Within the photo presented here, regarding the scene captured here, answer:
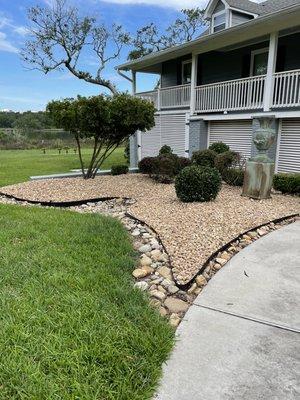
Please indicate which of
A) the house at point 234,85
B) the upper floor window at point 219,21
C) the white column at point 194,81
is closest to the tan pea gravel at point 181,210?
the house at point 234,85

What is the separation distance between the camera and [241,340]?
2.58 meters

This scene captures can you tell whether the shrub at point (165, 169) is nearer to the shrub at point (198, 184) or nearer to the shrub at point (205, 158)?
the shrub at point (205, 158)

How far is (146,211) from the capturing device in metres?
6.36

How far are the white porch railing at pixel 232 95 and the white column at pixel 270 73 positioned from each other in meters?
0.38

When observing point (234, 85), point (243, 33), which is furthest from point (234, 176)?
point (243, 33)

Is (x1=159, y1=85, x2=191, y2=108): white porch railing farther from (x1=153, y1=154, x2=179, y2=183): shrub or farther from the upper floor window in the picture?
(x1=153, y1=154, x2=179, y2=183): shrub

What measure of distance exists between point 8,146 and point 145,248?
29.3 m

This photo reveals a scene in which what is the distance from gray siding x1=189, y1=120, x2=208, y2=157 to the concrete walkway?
927cm

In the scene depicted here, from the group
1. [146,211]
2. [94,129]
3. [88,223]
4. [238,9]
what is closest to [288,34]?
[238,9]

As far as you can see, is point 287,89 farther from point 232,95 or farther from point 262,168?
point 262,168

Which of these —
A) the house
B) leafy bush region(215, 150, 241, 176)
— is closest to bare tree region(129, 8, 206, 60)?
the house

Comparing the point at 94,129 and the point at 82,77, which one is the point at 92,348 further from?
the point at 82,77

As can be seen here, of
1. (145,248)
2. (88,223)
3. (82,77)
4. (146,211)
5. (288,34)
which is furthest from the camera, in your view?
(82,77)

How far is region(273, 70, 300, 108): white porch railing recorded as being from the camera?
951 centimetres
